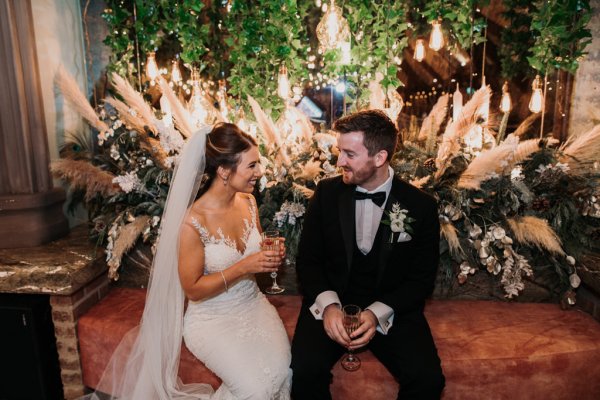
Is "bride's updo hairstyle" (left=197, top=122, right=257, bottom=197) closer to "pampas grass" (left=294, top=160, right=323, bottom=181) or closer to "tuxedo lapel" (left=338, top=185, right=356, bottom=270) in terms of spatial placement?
"pampas grass" (left=294, top=160, right=323, bottom=181)

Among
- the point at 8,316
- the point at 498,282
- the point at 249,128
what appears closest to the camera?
the point at 8,316

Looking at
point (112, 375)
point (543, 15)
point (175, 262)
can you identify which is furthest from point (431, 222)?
point (543, 15)

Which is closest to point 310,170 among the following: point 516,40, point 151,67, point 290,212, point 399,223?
point 290,212

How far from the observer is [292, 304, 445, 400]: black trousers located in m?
2.08

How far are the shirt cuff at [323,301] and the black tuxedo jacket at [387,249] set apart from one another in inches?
1.8

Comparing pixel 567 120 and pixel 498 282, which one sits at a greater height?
pixel 567 120

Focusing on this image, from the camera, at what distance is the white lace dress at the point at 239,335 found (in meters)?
2.12

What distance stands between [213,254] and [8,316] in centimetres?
137

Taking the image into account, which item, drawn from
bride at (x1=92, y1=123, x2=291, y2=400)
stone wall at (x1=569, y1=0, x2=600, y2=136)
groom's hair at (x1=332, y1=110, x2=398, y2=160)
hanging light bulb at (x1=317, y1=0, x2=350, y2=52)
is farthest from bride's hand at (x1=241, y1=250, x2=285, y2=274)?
stone wall at (x1=569, y1=0, x2=600, y2=136)

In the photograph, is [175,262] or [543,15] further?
[543,15]

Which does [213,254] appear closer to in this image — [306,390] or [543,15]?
[306,390]

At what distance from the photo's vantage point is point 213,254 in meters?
2.36

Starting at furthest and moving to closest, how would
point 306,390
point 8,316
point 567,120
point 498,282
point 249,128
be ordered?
point 567,120 → point 249,128 → point 498,282 → point 8,316 → point 306,390

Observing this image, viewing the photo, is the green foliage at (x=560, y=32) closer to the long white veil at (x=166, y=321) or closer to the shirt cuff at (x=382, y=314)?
the shirt cuff at (x=382, y=314)
